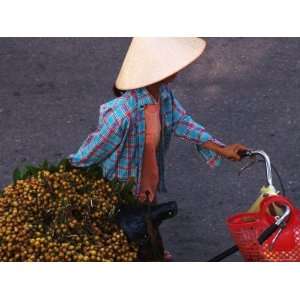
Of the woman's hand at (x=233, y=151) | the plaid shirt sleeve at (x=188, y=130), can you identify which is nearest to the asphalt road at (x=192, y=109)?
the plaid shirt sleeve at (x=188, y=130)

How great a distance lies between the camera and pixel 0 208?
125 inches

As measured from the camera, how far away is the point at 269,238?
9.71 feet

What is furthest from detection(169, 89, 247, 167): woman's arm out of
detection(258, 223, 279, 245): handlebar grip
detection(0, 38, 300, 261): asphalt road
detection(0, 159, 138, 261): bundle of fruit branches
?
detection(0, 38, 300, 261): asphalt road

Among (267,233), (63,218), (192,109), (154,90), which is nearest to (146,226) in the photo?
(63,218)

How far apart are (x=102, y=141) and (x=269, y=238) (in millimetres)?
832

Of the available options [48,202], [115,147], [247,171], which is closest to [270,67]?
[247,171]

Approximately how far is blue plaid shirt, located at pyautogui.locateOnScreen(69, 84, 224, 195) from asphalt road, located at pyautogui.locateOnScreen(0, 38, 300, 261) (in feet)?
3.73

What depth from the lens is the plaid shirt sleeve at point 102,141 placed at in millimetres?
3404

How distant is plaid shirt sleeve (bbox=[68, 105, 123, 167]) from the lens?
3.40m

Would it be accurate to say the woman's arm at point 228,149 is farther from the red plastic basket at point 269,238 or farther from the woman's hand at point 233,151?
the red plastic basket at point 269,238

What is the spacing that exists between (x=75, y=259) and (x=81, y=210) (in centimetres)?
25

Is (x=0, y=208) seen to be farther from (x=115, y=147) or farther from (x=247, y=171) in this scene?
(x=247, y=171)

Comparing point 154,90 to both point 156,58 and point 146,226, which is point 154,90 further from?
point 146,226

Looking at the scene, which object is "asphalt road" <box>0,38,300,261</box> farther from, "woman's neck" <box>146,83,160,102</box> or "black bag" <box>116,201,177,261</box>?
"black bag" <box>116,201,177,261</box>
